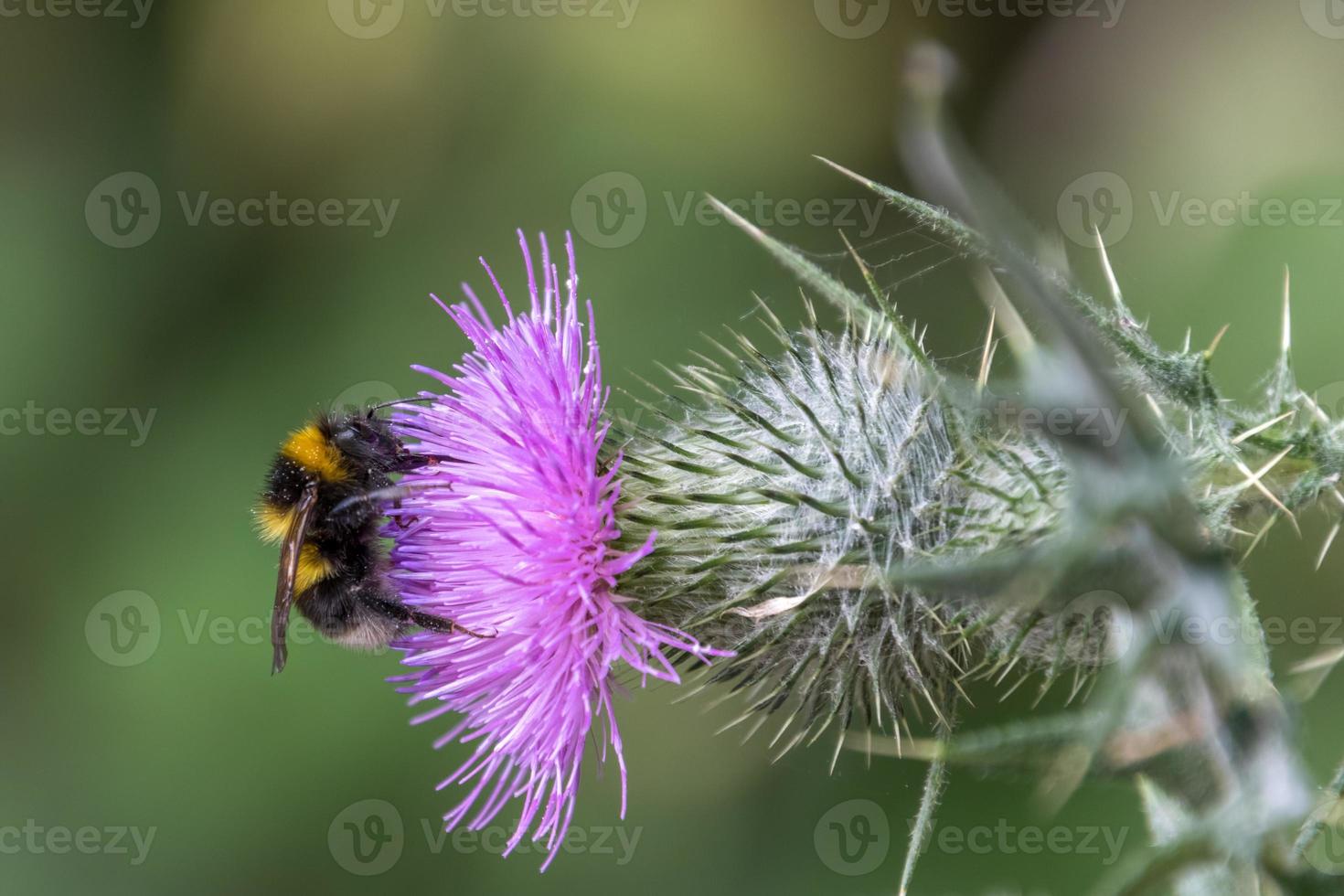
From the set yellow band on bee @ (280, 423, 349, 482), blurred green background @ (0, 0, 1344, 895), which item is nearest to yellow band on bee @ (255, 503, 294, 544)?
yellow band on bee @ (280, 423, 349, 482)

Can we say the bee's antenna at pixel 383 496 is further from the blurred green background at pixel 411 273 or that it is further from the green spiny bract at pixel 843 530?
the blurred green background at pixel 411 273

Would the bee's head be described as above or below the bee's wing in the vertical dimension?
above

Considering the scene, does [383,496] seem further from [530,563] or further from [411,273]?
[411,273]

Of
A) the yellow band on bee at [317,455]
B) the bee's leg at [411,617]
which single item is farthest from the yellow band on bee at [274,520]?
the bee's leg at [411,617]

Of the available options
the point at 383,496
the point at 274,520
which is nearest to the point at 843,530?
the point at 383,496

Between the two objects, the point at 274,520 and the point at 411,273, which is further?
the point at 411,273

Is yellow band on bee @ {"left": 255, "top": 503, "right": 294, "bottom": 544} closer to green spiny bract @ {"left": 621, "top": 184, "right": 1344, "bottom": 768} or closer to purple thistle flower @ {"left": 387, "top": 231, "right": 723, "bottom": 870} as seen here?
purple thistle flower @ {"left": 387, "top": 231, "right": 723, "bottom": 870}
